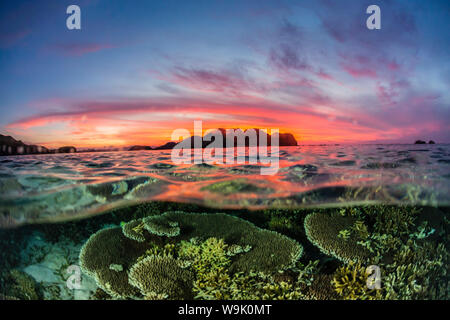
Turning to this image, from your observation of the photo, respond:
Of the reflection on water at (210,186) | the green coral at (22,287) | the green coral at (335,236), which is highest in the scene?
the reflection on water at (210,186)

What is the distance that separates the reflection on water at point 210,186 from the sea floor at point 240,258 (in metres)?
0.91

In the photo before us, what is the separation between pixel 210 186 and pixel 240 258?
260 cm

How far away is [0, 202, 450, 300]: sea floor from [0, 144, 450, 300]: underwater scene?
2 cm

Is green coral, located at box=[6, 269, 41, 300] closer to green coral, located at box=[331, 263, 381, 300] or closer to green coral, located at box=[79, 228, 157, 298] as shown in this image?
green coral, located at box=[79, 228, 157, 298]

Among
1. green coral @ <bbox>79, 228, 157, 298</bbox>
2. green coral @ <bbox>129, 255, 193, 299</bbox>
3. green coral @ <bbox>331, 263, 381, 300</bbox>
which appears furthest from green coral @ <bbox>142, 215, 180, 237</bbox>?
green coral @ <bbox>331, 263, 381, 300</bbox>

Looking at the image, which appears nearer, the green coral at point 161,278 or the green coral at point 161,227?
the green coral at point 161,278

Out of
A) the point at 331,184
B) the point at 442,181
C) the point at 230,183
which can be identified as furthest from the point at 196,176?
the point at 442,181

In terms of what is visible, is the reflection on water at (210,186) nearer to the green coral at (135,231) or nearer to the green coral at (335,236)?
the green coral at (335,236)

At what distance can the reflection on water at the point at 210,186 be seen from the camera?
6812 millimetres

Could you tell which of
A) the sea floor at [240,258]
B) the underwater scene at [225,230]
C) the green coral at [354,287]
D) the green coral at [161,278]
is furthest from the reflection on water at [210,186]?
the green coral at [354,287]

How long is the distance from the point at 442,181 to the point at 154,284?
835 centimetres

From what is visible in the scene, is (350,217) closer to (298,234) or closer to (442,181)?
(298,234)

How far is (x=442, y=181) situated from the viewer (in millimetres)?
7000

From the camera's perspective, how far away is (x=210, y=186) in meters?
7.05
